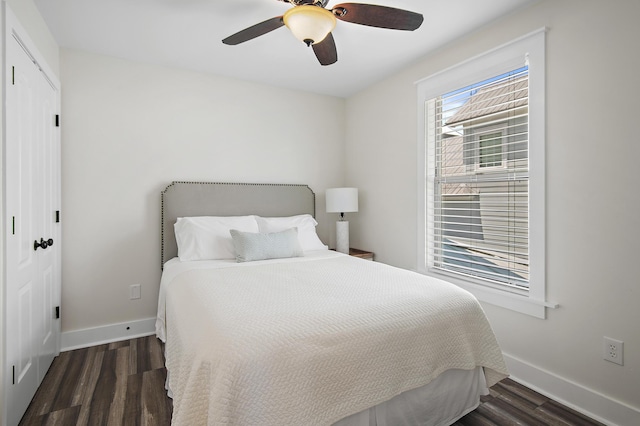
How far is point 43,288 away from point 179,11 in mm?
2133

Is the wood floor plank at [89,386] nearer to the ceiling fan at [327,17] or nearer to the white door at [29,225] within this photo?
the white door at [29,225]

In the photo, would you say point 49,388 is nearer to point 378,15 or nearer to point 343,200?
point 343,200

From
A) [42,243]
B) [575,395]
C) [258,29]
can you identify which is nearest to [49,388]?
[42,243]

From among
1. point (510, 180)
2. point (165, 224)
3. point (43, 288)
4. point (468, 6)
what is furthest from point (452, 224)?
point (43, 288)

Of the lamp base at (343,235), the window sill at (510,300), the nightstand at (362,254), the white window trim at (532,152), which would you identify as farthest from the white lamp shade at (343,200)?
the white window trim at (532,152)

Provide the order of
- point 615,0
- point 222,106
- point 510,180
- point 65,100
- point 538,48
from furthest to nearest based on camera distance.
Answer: point 222,106
point 65,100
point 510,180
point 538,48
point 615,0

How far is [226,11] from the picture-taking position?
2.24 m

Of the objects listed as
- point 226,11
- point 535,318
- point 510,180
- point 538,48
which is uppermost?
point 226,11

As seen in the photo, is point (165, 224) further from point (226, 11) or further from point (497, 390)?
point (497, 390)

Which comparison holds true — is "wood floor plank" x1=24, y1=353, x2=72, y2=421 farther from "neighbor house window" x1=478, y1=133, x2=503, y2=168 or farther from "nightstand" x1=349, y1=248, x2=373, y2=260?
"neighbor house window" x1=478, y1=133, x2=503, y2=168

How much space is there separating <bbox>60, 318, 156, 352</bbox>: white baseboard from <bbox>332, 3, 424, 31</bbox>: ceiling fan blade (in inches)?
119

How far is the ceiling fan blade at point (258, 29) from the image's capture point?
1.90 m

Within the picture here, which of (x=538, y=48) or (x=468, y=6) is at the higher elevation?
(x=468, y=6)

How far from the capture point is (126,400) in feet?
6.64
